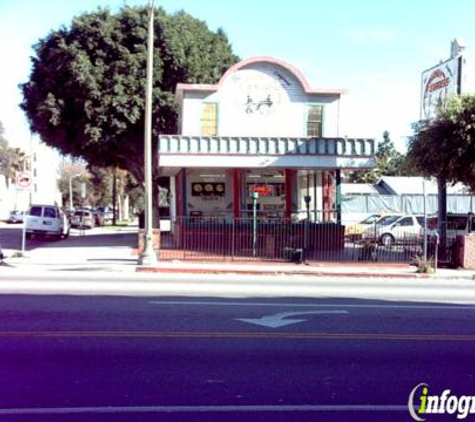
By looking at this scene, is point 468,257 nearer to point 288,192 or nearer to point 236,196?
point 288,192

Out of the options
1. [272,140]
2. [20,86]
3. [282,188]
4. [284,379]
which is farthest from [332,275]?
[20,86]

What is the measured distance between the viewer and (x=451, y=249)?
21.8 meters

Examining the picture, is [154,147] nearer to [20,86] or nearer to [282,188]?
[20,86]

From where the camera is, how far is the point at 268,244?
22.5 m

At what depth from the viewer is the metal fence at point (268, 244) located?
71.8ft

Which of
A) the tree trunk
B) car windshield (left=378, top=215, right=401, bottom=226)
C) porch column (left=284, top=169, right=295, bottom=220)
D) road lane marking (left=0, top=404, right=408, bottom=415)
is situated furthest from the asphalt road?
car windshield (left=378, top=215, right=401, bottom=226)

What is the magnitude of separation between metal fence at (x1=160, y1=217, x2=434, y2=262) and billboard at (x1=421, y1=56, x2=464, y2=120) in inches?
201

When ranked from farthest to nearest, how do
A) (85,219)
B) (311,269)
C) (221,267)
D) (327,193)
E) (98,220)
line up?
(98,220) → (85,219) → (327,193) → (311,269) → (221,267)

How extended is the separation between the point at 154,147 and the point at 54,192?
221 ft

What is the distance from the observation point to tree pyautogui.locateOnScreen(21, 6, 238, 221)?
3195cm

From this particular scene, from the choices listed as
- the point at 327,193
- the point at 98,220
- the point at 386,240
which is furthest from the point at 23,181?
the point at 98,220

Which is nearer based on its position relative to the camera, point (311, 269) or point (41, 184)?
point (311, 269)

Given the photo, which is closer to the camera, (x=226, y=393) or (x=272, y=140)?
(x=226, y=393)

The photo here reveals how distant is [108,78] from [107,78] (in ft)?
0.16
